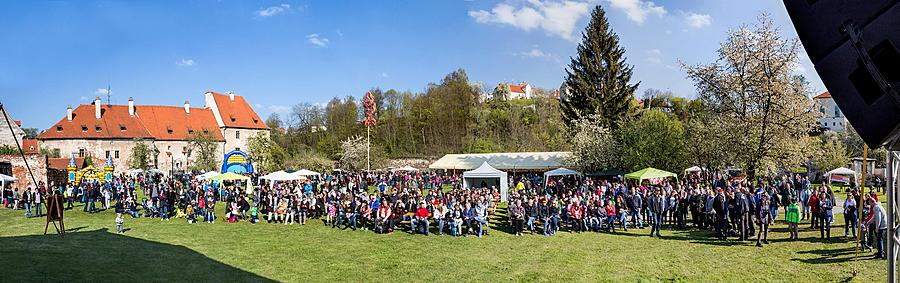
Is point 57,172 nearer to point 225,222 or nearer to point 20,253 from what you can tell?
point 225,222

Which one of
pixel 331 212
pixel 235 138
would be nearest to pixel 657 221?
pixel 331 212

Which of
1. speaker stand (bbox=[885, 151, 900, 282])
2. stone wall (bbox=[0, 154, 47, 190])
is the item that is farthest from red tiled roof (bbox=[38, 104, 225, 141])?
speaker stand (bbox=[885, 151, 900, 282])

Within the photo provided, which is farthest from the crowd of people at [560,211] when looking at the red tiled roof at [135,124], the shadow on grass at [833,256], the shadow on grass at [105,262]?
the red tiled roof at [135,124]

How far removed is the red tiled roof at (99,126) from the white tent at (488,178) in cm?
4845

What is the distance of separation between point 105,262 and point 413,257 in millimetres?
6788

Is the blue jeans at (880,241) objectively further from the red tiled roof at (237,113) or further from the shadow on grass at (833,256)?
the red tiled roof at (237,113)

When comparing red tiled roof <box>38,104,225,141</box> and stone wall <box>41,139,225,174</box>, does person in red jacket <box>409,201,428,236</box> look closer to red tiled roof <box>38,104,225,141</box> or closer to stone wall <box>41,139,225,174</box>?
red tiled roof <box>38,104,225,141</box>

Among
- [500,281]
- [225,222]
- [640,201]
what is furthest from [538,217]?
[225,222]

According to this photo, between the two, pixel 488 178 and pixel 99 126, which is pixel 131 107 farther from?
pixel 488 178

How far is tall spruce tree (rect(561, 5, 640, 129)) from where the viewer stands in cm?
4256

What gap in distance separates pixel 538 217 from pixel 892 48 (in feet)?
43.8

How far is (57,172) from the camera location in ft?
129

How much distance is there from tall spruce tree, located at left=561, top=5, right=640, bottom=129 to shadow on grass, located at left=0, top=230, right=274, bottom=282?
32.7 meters

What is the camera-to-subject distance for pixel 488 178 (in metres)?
28.2
